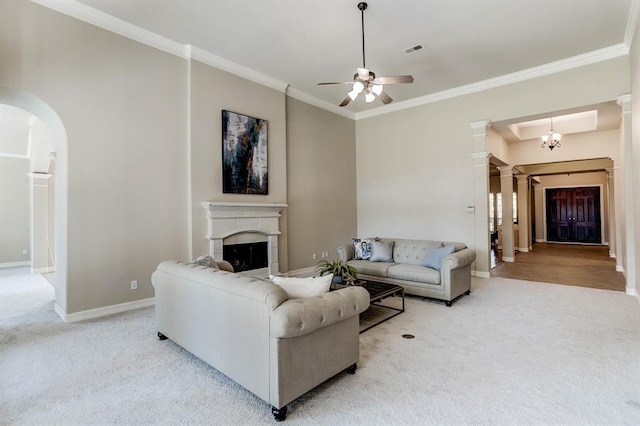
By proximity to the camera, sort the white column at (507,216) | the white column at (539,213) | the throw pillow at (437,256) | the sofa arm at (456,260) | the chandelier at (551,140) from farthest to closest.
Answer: the white column at (539,213), the white column at (507,216), the chandelier at (551,140), the throw pillow at (437,256), the sofa arm at (456,260)

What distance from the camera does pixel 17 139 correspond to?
7.83 meters

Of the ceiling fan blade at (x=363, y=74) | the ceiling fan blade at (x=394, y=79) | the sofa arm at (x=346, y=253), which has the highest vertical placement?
the ceiling fan blade at (x=363, y=74)

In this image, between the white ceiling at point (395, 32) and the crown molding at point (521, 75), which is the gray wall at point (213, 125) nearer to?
the white ceiling at point (395, 32)

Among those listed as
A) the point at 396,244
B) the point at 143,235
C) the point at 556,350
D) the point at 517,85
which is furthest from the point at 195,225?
the point at 517,85

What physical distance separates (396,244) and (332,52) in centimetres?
337

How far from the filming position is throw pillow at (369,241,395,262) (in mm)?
5555

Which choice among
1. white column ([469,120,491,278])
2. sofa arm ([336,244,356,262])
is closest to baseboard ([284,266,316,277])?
sofa arm ([336,244,356,262])

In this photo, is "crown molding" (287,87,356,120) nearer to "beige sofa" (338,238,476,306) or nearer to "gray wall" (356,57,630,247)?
"gray wall" (356,57,630,247)

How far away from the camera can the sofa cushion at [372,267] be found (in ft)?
16.9

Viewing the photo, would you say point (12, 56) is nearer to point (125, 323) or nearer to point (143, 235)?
point (143, 235)

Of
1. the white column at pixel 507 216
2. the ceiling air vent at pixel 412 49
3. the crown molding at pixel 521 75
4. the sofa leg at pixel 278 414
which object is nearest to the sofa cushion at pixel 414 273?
the sofa leg at pixel 278 414

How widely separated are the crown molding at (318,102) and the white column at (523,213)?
6459mm

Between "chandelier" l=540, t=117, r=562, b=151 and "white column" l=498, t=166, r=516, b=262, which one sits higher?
"chandelier" l=540, t=117, r=562, b=151

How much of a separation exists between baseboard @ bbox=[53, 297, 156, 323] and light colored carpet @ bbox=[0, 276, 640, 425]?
11cm
